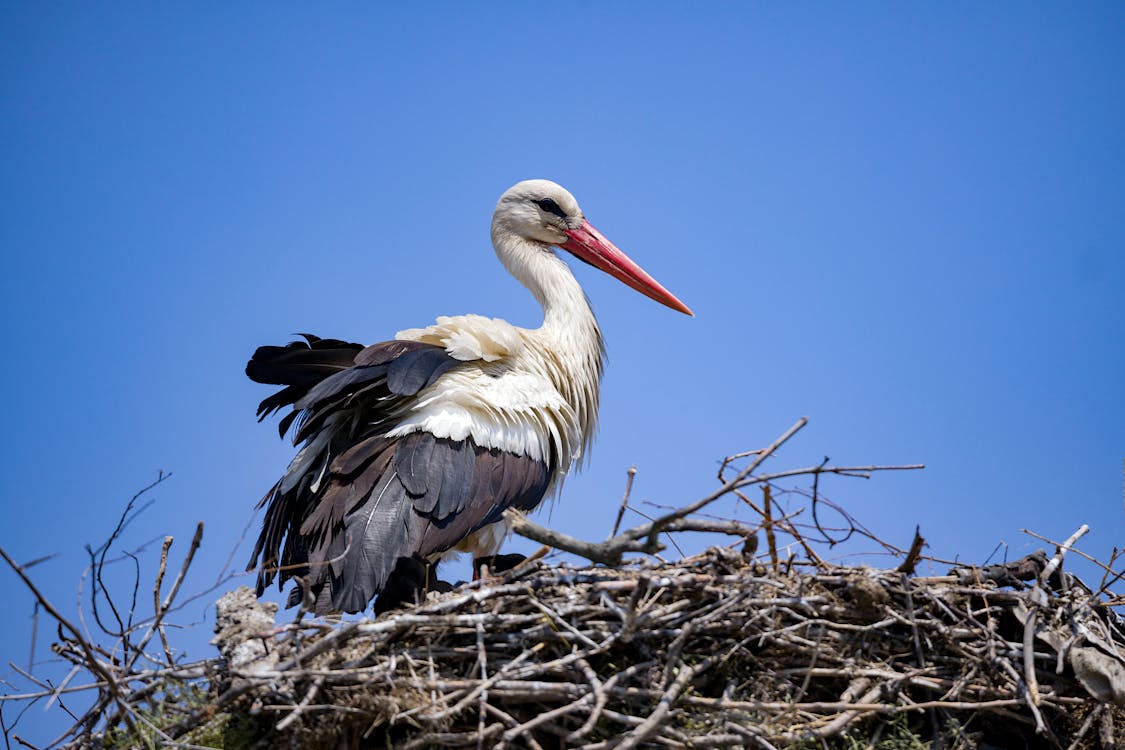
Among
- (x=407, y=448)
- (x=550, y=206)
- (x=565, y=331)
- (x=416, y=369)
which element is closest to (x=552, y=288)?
(x=565, y=331)

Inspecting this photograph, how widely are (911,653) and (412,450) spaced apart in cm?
164

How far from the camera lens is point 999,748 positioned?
10.2ft

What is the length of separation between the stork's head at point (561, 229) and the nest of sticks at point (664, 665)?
2.41 meters

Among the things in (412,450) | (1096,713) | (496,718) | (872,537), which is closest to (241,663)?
(496,718)

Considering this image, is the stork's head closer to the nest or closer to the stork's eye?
the stork's eye

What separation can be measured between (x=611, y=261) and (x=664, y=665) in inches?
112

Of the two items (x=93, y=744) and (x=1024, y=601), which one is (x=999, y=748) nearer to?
(x=1024, y=601)

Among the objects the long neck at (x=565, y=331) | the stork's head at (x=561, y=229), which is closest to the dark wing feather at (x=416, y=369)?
the long neck at (x=565, y=331)

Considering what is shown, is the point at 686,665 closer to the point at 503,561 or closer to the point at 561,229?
the point at 503,561

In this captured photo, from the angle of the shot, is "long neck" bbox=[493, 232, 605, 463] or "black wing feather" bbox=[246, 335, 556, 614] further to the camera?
"long neck" bbox=[493, 232, 605, 463]

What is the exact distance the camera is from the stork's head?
5.20 meters

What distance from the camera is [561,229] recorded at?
5.24 m

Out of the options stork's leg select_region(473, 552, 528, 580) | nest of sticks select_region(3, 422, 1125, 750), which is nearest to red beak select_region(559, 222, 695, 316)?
stork's leg select_region(473, 552, 528, 580)

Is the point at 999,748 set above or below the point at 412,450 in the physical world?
below
